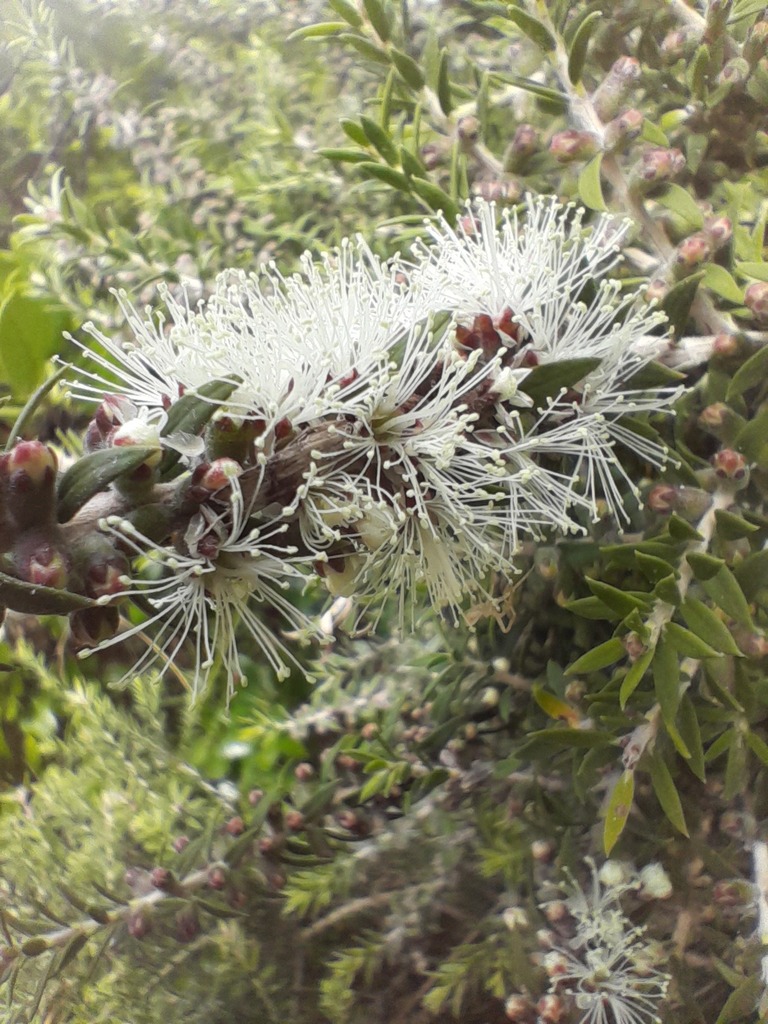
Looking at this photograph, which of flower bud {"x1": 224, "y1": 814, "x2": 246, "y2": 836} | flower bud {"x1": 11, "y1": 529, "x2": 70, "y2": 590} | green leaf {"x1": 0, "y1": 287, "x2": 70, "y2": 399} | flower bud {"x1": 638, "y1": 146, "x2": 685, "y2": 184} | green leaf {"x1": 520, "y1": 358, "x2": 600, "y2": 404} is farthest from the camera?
green leaf {"x1": 0, "y1": 287, "x2": 70, "y2": 399}

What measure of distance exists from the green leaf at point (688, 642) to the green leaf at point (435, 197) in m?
0.34

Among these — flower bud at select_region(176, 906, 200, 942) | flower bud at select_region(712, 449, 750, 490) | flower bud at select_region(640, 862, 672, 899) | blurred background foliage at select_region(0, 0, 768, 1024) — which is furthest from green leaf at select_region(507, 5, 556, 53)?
flower bud at select_region(176, 906, 200, 942)

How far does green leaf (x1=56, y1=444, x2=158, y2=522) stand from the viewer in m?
0.34

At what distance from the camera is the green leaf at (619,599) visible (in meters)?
0.48

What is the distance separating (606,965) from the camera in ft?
1.83

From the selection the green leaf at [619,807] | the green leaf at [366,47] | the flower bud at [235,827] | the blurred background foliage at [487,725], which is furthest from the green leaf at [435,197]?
the flower bud at [235,827]

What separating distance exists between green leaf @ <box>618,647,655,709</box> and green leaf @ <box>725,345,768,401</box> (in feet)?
0.61

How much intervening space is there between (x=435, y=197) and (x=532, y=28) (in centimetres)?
13

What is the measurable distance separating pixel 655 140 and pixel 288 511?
1.37 feet

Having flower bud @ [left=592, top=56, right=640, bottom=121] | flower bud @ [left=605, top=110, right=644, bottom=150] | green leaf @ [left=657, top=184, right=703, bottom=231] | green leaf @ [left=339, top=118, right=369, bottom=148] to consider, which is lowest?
green leaf @ [left=657, top=184, right=703, bottom=231]

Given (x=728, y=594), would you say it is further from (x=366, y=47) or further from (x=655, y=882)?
(x=366, y=47)

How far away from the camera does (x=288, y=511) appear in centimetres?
37

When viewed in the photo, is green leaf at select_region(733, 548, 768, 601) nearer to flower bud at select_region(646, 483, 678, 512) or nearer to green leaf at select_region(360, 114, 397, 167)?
flower bud at select_region(646, 483, 678, 512)

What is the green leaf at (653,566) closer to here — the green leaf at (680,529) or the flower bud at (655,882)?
the green leaf at (680,529)
